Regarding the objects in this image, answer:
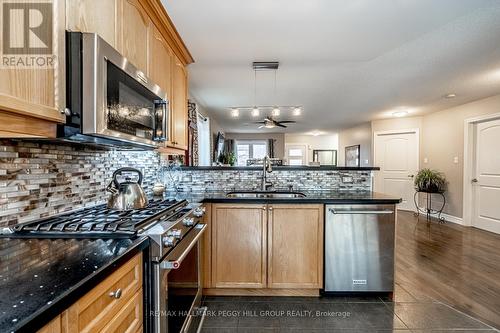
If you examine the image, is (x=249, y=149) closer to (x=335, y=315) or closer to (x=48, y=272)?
(x=335, y=315)

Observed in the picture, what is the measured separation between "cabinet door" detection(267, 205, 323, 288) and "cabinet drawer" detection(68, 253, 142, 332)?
53.2 inches

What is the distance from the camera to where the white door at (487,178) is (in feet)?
14.0

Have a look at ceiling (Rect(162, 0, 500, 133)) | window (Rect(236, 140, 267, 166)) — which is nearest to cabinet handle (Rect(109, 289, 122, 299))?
ceiling (Rect(162, 0, 500, 133))

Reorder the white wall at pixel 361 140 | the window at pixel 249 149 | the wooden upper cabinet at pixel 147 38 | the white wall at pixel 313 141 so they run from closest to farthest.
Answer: the wooden upper cabinet at pixel 147 38, the white wall at pixel 361 140, the window at pixel 249 149, the white wall at pixel 313 141

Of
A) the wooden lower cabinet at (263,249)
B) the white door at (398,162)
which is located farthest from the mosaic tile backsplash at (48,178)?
the white door at (398,162)

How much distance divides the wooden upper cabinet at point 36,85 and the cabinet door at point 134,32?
1.29ft

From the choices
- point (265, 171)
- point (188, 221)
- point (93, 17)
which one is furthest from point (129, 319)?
point (265, 171)

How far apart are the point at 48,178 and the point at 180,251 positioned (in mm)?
757

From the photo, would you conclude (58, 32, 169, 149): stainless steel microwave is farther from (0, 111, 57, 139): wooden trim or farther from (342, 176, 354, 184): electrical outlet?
(342, 176, 354, 184): electrical outlet

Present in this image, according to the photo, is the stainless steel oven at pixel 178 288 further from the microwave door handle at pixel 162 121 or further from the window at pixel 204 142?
the window at pixel 204 142

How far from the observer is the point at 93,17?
1.10 meters

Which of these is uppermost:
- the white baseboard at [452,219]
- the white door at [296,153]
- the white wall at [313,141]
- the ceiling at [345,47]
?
the ceiling at [345,47]

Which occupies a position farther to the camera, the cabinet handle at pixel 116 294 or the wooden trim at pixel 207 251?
the wooden trim at pixel 207 251

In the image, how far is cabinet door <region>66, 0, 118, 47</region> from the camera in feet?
3.22
